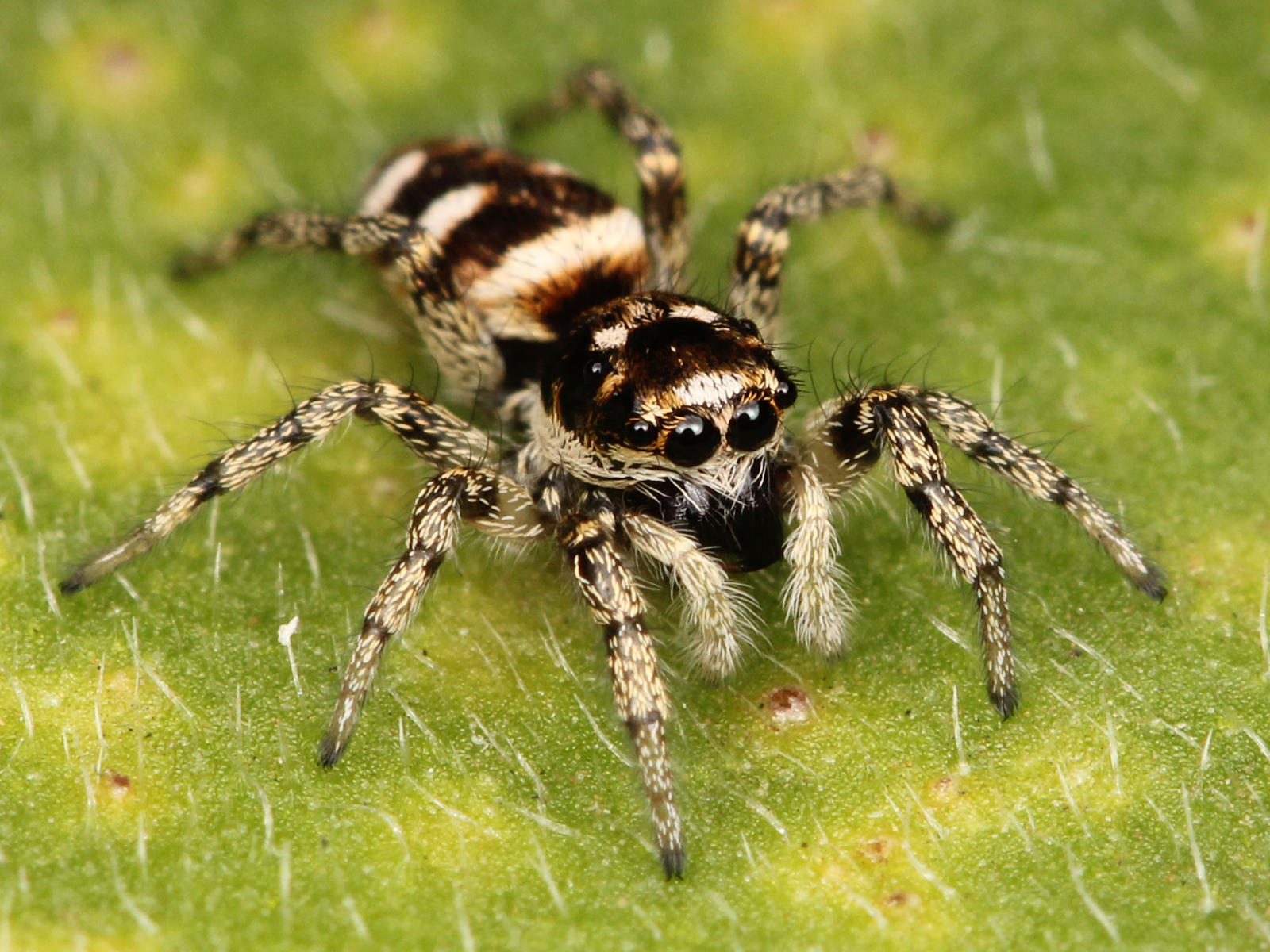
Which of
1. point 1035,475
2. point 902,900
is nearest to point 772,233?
point 1035,475

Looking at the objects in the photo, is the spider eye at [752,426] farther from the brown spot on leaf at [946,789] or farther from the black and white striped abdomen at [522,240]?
the brown spot on leaf at [946,789]

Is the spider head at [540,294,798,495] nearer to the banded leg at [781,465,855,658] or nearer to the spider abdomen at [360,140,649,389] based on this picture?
the banded leg at [781,465,855,658]

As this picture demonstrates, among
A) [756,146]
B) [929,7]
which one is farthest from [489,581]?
[929,7]

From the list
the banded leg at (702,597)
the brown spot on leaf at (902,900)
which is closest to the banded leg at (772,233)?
the banded leg at (702,597)

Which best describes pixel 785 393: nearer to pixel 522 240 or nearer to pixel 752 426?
pixel 752 426

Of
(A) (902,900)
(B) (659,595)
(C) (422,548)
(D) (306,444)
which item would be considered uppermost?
(D) (306,444)

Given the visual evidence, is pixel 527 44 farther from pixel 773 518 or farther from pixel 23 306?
pixel 773 518
